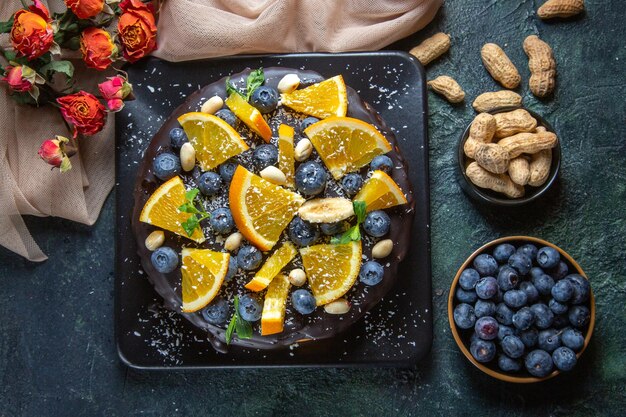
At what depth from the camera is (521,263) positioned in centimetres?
287

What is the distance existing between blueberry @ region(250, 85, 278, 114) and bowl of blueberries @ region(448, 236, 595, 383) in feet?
3.09

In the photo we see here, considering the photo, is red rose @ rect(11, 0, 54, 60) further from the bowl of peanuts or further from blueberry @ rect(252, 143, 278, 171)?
the bowl of peanuts

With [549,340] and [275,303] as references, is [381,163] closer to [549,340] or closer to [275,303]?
[275,303]

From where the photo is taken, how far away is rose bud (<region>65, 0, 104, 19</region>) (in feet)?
9.09

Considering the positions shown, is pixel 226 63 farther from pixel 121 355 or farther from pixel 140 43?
pixel 121 355

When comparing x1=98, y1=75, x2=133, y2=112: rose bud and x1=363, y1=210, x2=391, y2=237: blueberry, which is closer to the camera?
x1=363, y1=210, x2=391, y2=237: blueberry

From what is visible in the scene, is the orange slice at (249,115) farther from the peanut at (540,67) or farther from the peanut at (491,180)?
the peanut at (540,67)

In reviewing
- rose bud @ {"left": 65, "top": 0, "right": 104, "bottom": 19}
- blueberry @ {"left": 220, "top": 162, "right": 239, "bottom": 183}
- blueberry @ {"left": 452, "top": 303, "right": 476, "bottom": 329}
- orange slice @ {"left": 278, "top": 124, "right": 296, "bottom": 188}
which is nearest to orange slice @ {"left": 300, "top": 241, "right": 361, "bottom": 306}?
orange slice @ {"left": 278, "top": 124, "right": 296, "bottom": 188}

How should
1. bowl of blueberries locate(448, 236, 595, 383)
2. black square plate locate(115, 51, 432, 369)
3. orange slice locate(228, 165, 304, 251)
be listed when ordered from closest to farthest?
1. orange slice locate(228, 165, 304, 251)
2. bowl of blueberries locate(448, 236, 595, 383)
3. black square plate locate(115, 51, 432, 369)

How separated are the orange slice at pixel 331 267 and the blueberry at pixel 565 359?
837 millimetres

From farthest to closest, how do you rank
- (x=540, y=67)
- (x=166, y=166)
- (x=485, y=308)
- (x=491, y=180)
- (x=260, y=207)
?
(x=540, y=67)
(x=491, y=180)
(x=485, y=308)
(x=166, y=166)
(x=260, y=207)

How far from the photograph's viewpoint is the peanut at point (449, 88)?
3.10m

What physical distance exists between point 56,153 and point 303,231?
0.98 m

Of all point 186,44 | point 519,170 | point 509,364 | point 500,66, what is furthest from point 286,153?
point 509,364
